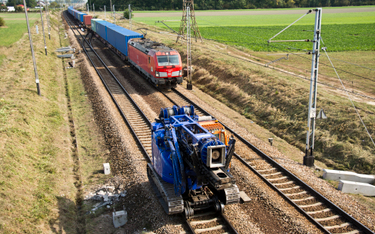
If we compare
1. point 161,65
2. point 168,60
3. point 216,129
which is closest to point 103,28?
point 168,60

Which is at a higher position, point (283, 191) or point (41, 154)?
point (41, 154)

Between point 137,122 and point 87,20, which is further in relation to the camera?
point 87,20

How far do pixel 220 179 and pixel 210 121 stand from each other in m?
3.67

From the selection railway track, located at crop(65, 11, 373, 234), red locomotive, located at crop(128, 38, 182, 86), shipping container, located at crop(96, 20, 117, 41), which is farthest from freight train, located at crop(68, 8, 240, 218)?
shipping container, located at crop(96, 20, 117, 41)

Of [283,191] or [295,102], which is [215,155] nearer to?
[283,191]

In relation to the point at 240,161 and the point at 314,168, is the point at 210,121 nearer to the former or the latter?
the point at 240,161

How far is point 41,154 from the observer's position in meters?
14.5

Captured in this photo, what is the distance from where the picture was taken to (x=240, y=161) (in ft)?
45.8

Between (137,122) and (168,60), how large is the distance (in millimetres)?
7923

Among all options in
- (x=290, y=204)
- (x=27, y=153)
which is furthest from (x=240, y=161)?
(x=27, y=153)

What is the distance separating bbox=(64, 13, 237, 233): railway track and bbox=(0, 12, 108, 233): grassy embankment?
2205 millimetres

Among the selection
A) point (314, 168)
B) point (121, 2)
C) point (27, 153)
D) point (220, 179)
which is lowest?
point (314, 168)

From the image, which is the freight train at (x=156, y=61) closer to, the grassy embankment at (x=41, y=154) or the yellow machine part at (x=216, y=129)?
the grassy embankment at (x=41, y=154)

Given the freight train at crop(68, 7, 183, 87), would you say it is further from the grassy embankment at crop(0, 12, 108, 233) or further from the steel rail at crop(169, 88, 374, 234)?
the steel rail at crop(169, 88, 374, 234)
